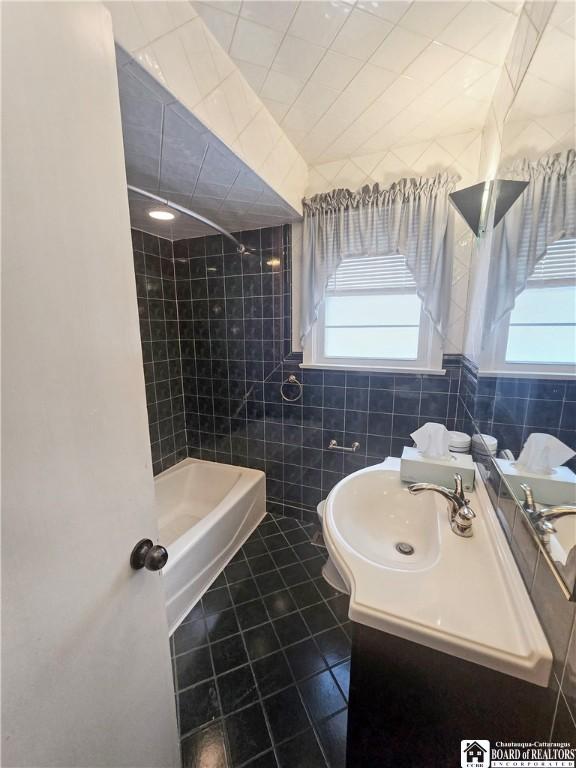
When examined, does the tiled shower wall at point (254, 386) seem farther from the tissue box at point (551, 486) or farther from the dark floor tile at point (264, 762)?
the dark floor tile at point (264, 762)

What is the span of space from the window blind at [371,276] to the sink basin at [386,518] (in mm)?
1188

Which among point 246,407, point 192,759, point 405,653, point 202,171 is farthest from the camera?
point 246,407

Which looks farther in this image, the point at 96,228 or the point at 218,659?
the point at 218,659

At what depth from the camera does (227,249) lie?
2164 mm

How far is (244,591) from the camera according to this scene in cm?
167

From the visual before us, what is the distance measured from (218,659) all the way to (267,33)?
2.58 meters

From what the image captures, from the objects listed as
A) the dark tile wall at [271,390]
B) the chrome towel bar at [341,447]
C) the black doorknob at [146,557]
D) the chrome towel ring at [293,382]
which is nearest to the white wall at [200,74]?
the dark tile wall at [271,390]

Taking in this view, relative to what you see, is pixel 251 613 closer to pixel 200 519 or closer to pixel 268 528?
pixel 268 528

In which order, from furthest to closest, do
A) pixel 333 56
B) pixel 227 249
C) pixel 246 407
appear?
pixel 246 407
pixel 227 249
pixel 333 56

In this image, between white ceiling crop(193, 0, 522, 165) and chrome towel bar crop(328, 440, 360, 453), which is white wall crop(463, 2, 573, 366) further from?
chrome towel bar crop(328, 440, 360, 453)

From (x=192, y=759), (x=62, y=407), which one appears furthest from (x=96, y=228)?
(x=192, y=759)

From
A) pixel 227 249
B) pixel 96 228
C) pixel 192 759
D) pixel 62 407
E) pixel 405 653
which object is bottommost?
pixel 192 759

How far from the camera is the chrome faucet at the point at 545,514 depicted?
591 mm

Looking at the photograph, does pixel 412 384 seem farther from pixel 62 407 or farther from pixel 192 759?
pixel 192 759
